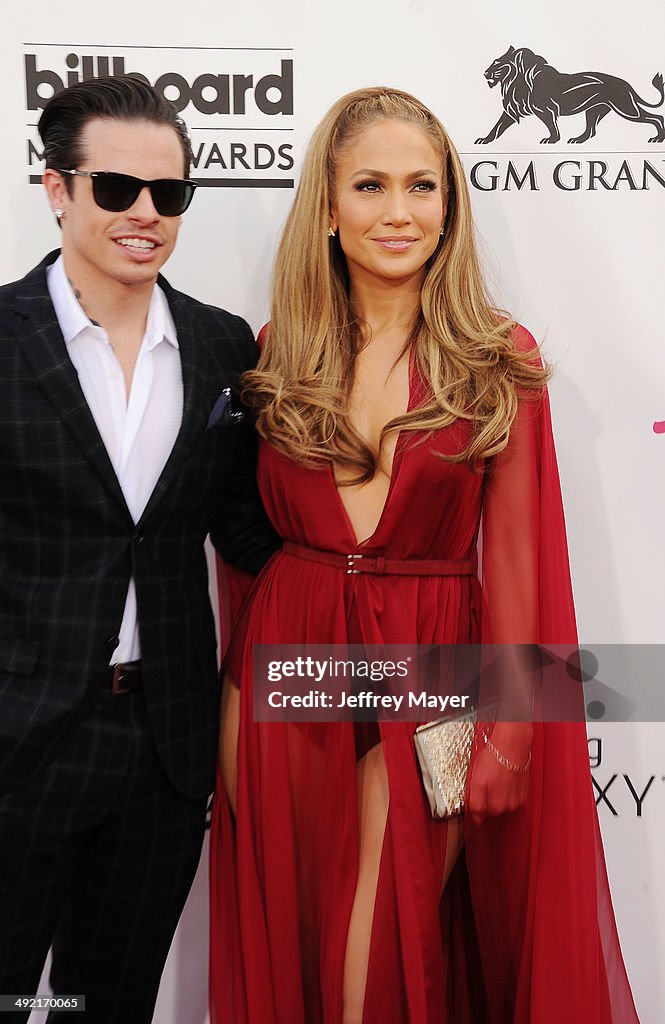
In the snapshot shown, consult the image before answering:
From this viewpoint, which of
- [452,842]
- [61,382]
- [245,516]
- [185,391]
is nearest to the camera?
[61,382]

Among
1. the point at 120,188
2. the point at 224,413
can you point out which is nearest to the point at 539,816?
the point at 224,413

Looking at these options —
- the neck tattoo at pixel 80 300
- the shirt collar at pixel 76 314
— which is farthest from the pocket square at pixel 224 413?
the neck tattoo at pixel 80 300

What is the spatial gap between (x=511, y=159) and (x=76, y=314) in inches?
38.4

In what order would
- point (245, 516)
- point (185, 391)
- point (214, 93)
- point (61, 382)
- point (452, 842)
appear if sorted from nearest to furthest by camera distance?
point (61, 382) < point (185, 391) < point (452, 842) < point (245, 516) < point (214, 93)

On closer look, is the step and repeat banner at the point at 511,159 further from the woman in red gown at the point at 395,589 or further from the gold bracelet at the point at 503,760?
the gold bracelet at the point at 503,760

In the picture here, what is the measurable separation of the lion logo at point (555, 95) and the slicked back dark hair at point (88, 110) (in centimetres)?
75

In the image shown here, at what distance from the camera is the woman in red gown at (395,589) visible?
1.66 m

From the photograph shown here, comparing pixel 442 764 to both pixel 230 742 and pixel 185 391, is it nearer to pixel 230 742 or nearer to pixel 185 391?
pixel 230 742

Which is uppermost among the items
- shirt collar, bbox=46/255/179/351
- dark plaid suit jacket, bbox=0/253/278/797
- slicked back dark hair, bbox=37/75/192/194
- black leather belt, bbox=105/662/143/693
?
slicked back dark hair, bbox=37/75/192/194

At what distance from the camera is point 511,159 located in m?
2.04

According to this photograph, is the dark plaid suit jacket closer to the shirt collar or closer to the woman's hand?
the shirt collar

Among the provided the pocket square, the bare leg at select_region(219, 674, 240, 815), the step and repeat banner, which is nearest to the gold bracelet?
the bare leg at select_region(219, 674, 240, 815)

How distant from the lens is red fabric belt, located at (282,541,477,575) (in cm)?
168

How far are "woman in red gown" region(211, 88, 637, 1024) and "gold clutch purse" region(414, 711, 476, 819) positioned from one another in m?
0.02
